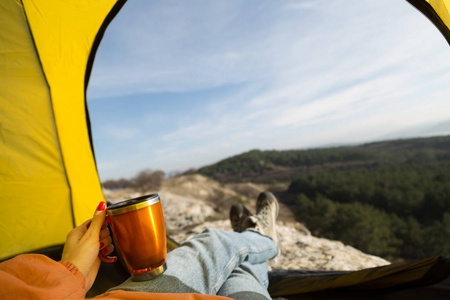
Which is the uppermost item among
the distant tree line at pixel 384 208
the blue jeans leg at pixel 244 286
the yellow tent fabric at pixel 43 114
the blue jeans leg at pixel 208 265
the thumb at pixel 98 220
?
the yellow tent fabric at pixel 43 114

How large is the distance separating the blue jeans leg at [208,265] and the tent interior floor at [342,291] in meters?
0.26

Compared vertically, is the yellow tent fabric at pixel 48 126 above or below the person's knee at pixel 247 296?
above

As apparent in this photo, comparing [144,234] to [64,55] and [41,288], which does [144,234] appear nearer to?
[41,288]

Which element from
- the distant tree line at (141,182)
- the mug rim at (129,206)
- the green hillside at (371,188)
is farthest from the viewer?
the green hillside at (371,188)

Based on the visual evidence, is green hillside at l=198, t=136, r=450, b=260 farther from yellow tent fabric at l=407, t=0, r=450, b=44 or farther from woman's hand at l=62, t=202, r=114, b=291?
woman's hand at l=62, t=202, r=114, b=291

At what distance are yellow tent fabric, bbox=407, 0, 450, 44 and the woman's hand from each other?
1.53 m

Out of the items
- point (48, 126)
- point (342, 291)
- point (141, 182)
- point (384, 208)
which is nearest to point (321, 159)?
point (384, 208)

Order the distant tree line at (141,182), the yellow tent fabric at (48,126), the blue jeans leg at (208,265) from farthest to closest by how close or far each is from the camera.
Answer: the distant tree line at (141,182) < the yellow tent fabric at (48,126) < the blue jeans leg at (208,265)

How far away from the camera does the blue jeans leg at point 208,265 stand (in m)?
0.74

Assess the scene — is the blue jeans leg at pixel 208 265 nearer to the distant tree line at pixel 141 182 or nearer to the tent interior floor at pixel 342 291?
the tent interior floor at pixel 342 291

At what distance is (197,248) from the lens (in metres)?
0.95

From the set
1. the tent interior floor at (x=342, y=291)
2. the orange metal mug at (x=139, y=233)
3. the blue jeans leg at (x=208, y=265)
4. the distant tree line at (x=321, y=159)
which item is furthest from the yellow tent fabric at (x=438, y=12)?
the distant tree line at (x=321, y=159)

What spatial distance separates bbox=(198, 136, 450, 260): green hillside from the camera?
14079mm

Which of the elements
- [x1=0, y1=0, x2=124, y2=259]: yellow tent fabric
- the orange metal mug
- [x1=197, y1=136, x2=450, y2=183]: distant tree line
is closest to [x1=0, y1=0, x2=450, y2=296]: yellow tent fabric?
[x1=0, y1=0, x2=124, y2=259]: yellow tent fabric
